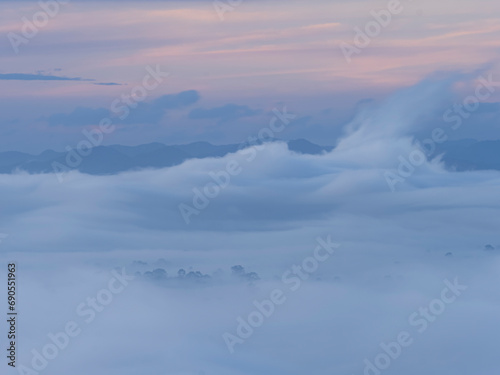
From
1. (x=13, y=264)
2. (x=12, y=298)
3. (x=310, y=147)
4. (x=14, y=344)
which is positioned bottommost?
(x=14, y=344)

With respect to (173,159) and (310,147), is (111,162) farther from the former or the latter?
(310,147)

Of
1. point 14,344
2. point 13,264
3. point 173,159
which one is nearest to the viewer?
point 14,344

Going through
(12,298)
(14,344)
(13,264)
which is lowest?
(14,344)

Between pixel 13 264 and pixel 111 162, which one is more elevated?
pixel 111 162

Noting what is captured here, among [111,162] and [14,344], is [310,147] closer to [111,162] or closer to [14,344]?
[111,162]

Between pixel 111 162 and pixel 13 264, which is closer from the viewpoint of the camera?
pixel 13 264

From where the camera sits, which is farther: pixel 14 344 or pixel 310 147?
pixel 310 147

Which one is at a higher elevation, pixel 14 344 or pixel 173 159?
pixel 173 159

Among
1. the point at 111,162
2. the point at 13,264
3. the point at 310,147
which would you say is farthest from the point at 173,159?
the point at 13,264

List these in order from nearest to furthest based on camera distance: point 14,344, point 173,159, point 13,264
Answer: point 14,344 < point 13,264 < point 173,159
